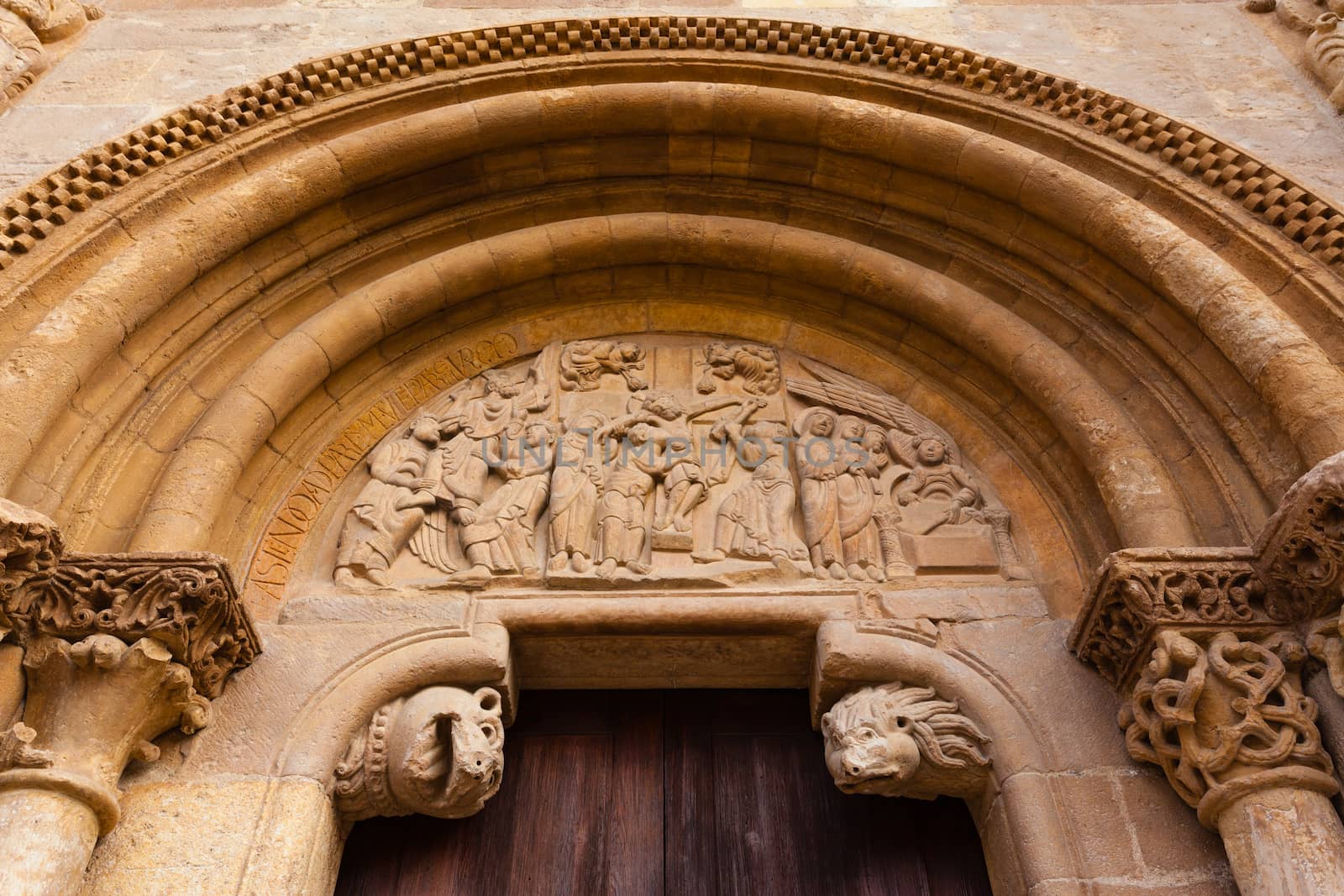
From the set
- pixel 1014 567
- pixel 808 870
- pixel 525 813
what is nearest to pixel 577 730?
pixel 525 813

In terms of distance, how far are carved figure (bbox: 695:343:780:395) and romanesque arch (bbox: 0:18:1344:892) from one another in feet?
0.29

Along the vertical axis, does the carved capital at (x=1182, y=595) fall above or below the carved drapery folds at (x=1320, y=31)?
below

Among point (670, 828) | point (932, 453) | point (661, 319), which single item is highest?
point (661, 319)

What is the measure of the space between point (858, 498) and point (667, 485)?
0.85 meters

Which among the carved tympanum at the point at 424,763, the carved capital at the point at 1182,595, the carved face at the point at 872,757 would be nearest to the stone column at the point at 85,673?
the carved tympanum at the point at 424,763

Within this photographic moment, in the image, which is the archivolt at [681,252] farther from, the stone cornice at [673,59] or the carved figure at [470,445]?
the carved figure at [470,445]

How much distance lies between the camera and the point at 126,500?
4090mm

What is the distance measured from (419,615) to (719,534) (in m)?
1.29

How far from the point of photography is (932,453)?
4750mm

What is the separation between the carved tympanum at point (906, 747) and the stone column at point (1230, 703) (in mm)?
561

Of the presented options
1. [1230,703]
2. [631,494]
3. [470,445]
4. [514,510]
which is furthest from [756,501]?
[1230,703]

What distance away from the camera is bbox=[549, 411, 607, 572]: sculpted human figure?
14.1 ft

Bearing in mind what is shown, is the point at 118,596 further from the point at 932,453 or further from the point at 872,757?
the point at 932,453

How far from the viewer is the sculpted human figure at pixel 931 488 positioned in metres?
4.53
